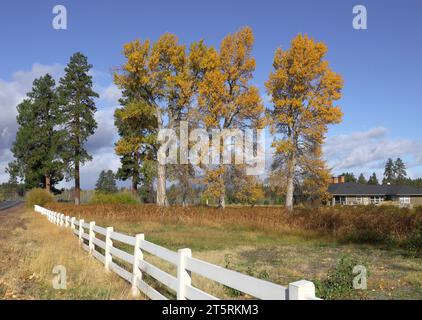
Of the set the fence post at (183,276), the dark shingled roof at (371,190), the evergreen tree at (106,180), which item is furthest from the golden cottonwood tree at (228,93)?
the evergreen tree at (106,180)

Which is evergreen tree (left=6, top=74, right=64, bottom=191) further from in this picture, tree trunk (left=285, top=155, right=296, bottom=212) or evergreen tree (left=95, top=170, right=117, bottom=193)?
evergreen tree (left=95, top=170, right=117, bottom=193)

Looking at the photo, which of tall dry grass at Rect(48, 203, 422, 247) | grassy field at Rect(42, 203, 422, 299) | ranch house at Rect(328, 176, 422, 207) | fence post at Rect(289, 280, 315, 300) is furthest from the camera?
ranch house at Rect(328, 176, 422, 207)

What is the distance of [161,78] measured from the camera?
35594mm

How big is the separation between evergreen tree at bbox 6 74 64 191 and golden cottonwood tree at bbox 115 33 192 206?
77.2ft

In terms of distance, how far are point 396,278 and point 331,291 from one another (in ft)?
10.4

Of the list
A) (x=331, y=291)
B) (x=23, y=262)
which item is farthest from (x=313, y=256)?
(x=23, y=262)

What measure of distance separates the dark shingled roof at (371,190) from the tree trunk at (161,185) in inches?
1484

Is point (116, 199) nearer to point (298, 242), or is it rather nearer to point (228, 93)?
point (228, 93)

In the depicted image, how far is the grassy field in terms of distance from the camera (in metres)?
9.41

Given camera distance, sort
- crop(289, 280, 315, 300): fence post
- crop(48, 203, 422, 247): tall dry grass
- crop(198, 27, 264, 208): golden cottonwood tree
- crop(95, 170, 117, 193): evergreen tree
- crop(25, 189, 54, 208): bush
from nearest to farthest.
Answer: crop(289, 280, 315, 300): fence post, crop(48, 203, 422, 247): tall dry grass, crop(198, 27, 264, 208): golden cottonwood tree, crop(25, 189, 54, 208): bush, crop(95, 170, 117, 193): evergreen tree

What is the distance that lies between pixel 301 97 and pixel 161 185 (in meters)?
13.0

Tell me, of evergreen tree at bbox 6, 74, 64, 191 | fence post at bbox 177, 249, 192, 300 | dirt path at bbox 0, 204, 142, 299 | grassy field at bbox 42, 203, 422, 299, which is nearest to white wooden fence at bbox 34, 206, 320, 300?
fence post at bbox 177, 249, 192, 300
